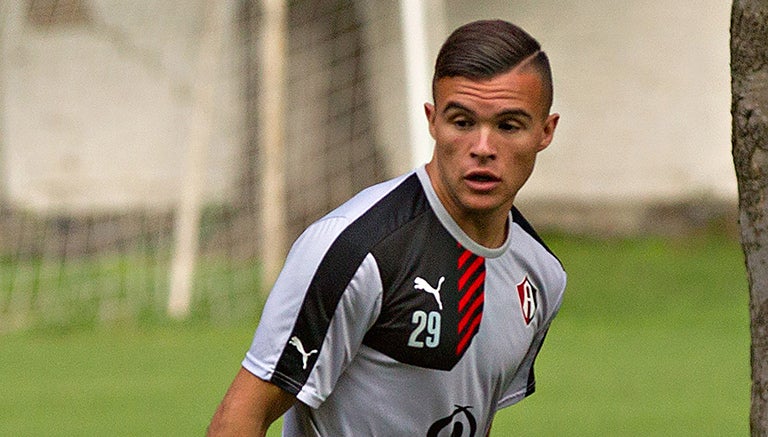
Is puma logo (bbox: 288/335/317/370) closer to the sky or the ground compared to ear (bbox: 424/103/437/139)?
closer to the ground

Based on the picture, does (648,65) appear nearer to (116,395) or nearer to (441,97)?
(116,395)

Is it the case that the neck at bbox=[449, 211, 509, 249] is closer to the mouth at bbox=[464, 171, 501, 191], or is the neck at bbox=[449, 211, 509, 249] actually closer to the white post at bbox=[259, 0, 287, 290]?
the mouth at bbox=[464, 171, 501, 191]

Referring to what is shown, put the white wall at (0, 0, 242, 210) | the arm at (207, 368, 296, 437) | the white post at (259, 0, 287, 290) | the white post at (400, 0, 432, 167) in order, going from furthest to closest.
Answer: the white wall at (0, 0, 242, 210)
the white post at (259, 0, 287, 290)
the white post at (400, 0, 432, 167)
the arm at (207, 368, 296, 437)

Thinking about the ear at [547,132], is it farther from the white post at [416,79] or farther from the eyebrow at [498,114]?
the white post at [416,79]

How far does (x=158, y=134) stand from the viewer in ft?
48.9

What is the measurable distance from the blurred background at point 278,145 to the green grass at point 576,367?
0.27 ft

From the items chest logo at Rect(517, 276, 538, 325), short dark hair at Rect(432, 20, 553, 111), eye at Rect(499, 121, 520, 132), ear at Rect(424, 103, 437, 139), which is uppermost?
short dark hair at Rect(432, 20, 553, 111)

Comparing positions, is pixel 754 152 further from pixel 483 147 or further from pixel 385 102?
pixel 385 102

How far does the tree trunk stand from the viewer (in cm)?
333

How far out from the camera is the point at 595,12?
15.1m

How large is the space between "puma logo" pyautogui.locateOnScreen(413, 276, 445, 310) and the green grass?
4832 millimetres

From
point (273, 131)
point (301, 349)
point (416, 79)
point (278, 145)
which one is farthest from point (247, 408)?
point (278, 145)

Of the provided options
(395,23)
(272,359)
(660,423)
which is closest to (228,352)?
(660,423)

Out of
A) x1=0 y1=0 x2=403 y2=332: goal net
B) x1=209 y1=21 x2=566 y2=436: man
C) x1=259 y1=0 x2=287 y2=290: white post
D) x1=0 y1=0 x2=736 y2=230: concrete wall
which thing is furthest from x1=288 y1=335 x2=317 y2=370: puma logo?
x1=0 y1=0 x2=736 y2=230: concrete wall
